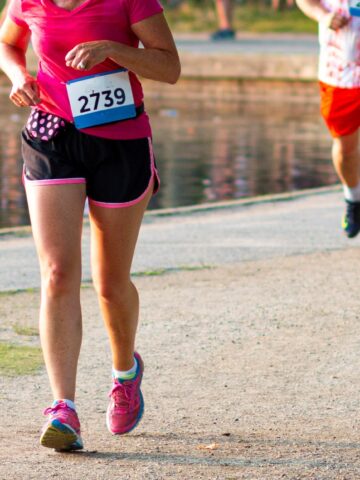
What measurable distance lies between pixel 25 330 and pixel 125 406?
1.54 metres

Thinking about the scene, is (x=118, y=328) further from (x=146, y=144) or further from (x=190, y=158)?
(x=190, y=158)

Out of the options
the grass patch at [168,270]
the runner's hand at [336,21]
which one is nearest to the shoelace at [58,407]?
the grass patch at [168,270]

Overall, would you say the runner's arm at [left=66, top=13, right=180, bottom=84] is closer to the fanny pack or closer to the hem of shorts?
the fanny pack

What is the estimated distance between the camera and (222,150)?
1503 cm

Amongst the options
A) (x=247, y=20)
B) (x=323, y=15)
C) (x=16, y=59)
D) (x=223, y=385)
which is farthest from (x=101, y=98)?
(x=247, y=20)

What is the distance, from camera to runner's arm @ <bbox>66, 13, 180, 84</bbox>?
4.46 m

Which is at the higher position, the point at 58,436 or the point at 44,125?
the point at 44,125

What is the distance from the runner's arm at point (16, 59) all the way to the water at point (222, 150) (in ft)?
17.2

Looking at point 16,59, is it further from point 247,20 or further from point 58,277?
point 247,20

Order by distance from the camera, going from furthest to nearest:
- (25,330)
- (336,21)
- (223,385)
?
(336,21) < (25,330) < (223,385)

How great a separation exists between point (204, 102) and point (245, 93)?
1277mm

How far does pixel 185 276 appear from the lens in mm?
7660

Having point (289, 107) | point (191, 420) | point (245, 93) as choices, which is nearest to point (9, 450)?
point (191, 420)

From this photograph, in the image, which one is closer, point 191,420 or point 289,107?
point 191,420
